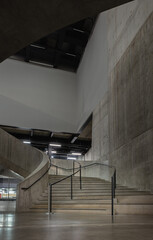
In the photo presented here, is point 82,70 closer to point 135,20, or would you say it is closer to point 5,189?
point 135,20

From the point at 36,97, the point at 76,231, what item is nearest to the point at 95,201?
the point at 76,231

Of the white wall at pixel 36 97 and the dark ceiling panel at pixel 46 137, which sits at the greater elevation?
the white wall at pixel 36 97

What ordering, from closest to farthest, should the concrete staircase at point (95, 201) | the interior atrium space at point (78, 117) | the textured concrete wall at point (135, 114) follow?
the interior atrium space at point (78, 117)
the concrete staircase at point (95, 201)
the textured concrete wall at point (135, 114)

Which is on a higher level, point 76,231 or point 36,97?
point 36,97

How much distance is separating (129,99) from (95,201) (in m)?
4.44

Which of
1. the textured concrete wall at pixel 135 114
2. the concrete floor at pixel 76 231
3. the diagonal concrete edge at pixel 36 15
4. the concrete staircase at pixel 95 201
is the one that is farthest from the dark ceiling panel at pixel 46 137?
the concrete floor at pixel 76 231

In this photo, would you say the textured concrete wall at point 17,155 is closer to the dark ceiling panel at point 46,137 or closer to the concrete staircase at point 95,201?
the concrete staircase at point 95,201

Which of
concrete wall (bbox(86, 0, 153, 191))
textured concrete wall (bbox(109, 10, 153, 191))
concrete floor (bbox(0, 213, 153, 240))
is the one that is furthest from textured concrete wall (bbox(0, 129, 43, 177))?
concrete floor (bbox(0, 213, 153, 240))

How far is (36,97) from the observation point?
814 inches

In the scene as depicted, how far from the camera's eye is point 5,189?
23422mm

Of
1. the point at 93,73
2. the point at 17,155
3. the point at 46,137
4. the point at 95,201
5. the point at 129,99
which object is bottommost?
the point at 95,201

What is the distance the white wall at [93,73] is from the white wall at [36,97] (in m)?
1.23

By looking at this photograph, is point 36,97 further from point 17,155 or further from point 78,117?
point 17,155

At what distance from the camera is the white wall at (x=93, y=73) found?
48.9 feet
